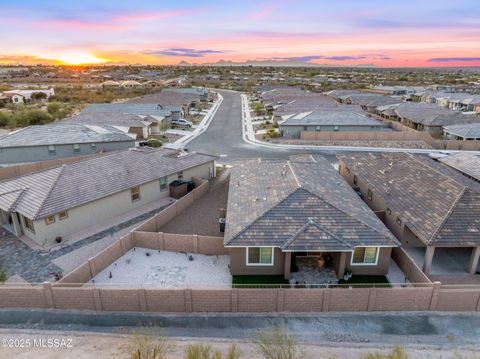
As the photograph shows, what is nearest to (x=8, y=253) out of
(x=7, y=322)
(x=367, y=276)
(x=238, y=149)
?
(x=7, y=322)

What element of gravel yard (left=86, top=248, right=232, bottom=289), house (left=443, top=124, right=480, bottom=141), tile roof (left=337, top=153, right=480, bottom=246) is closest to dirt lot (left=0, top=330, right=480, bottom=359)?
gravel yard (left=86, top=248, right=232, bottom=289)

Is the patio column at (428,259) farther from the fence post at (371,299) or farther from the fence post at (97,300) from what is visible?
the fence post at (97,300)

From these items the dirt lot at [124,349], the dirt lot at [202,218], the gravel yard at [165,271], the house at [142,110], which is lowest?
the dirt lot at [124,349]

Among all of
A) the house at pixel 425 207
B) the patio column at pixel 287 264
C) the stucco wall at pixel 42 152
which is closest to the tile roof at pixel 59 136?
the stucco wall at pixel 42 152

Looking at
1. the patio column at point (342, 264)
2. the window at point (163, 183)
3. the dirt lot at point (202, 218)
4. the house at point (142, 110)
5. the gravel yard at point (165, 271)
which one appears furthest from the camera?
the house at point (142, 110)

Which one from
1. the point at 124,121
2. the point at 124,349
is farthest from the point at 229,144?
the point at 124,349

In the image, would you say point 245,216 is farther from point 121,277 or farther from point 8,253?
point 8,253
